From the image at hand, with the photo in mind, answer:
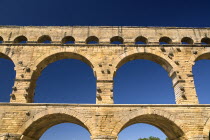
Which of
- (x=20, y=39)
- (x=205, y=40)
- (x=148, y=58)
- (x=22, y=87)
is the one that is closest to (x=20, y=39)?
(x=20, y=39)

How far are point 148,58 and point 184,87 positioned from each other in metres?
2.86

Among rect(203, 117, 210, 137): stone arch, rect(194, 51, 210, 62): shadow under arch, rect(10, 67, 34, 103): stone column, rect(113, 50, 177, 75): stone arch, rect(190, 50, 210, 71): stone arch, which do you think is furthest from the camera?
rect(194, 51, 210, 62): shadow under arch

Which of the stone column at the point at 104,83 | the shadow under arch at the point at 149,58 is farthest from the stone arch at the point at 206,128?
the stone column at the point at 104,83

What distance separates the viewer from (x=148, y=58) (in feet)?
41.8

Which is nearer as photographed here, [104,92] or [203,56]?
[104,92]

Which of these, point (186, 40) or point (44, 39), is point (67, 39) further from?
point (186, 40)

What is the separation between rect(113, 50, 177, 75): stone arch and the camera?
39.1ft

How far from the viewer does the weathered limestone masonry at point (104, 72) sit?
9992mm

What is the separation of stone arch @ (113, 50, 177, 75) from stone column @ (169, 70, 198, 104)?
50 centimetres

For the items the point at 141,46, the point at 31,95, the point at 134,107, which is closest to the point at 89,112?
the point at 134,107

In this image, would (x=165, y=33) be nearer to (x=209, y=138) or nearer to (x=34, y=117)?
(x=209, y=138)

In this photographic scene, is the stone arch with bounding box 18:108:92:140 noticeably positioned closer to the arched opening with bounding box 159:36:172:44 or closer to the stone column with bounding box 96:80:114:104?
the stone column with bounding box 96:80:114:104

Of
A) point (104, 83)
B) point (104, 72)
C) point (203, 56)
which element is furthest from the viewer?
point (203, 56)

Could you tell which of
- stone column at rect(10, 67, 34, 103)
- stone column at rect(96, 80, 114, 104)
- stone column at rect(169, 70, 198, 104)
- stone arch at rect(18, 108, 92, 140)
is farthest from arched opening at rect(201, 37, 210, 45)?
stone column at rect(10, 67, 34, 103)
